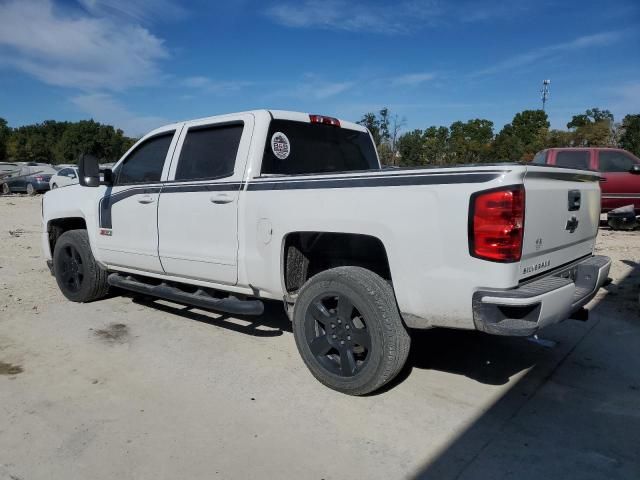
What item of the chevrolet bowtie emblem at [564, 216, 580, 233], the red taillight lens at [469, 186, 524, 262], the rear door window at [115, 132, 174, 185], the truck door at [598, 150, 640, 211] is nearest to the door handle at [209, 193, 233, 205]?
the rear door window at [115, 132, 174, 185]

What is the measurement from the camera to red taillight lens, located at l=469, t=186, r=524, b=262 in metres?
2.83

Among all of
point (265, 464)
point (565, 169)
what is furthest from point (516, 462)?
point (565, 169)

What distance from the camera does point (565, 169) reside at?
3455 mm

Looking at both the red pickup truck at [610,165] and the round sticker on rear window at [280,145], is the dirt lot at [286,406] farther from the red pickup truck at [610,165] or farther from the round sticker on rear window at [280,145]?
the red pickup truck at [610,165]

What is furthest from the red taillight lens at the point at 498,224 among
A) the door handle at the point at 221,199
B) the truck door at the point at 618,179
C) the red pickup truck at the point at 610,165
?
the truck door at the point at 618,179

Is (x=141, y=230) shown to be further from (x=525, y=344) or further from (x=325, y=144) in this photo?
(x=525, y=344)

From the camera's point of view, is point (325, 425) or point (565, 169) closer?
point (325, 425)

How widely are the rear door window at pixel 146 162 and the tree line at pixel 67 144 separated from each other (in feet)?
201

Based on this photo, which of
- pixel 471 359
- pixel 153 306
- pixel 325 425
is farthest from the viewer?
pixel 153 306

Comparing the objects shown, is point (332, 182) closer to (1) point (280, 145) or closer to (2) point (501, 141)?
(1) point (280, 145)

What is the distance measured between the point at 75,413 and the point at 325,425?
1615mm

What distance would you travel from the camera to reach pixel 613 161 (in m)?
11.9

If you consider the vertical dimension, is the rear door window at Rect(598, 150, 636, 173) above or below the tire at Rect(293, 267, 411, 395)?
above

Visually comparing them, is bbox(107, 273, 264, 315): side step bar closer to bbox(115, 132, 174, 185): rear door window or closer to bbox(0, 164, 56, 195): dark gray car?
bbox(115, 132, 174, 185): rear door window
